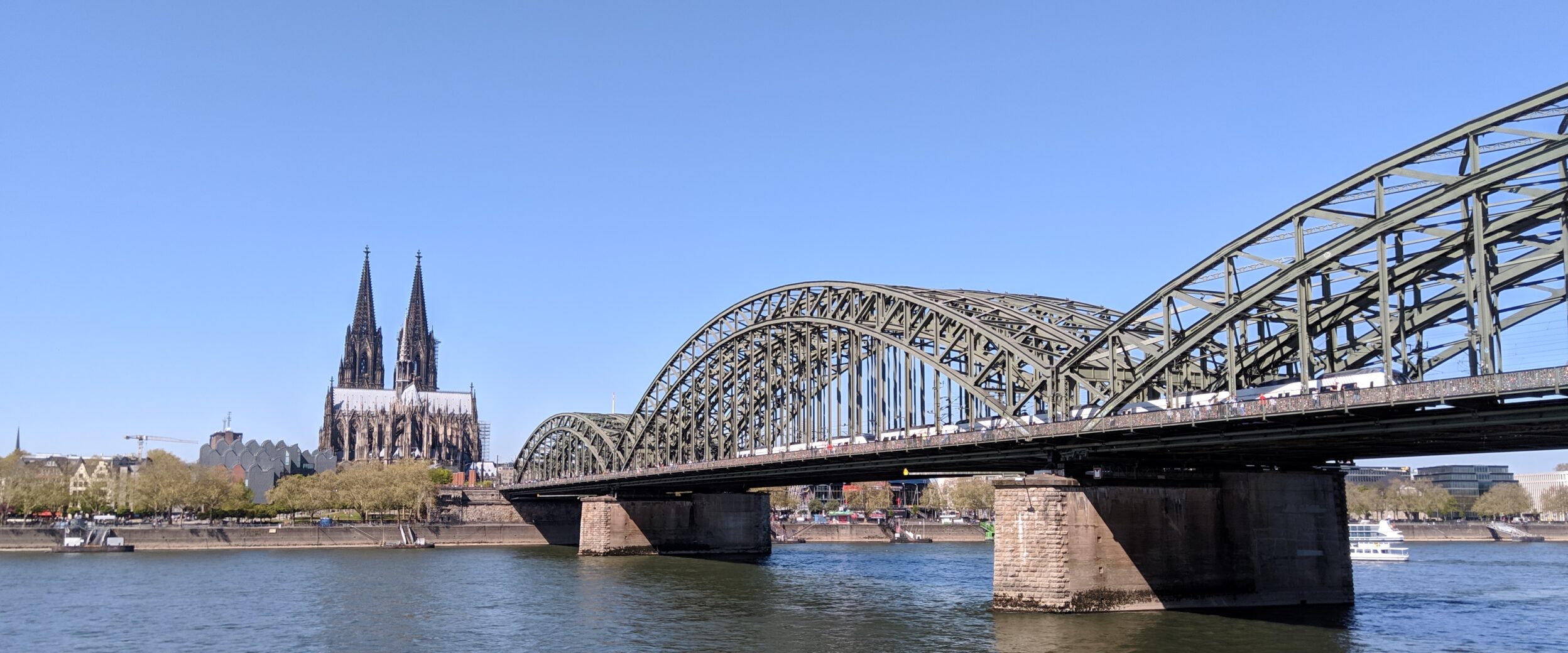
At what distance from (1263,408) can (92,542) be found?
124 metres

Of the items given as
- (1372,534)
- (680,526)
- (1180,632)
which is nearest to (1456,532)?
(1372,534)

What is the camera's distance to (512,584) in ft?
282

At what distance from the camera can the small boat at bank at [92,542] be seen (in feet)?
414

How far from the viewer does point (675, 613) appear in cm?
6456

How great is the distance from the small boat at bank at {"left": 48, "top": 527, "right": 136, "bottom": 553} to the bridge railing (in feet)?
301

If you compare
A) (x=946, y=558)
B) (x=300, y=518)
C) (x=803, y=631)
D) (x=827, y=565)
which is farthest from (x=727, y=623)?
(x=300, y=518)

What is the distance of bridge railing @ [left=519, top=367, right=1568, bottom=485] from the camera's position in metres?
40.5

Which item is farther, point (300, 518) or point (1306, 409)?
point (300, 518)

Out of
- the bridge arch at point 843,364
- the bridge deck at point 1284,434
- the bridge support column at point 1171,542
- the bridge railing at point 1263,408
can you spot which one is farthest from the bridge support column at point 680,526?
the bridge support column at point 1171,542

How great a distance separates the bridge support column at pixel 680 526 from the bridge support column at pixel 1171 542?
217 ft

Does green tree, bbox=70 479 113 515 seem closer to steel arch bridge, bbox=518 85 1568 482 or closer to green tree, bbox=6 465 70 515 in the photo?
green tree, bbox=6 465 70 515

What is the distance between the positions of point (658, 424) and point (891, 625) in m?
74.2

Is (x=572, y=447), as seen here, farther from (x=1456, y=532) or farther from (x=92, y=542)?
(x=1456, y=532)

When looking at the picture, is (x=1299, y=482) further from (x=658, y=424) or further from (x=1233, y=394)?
(x=658, y=424)
